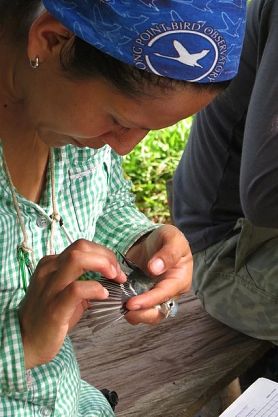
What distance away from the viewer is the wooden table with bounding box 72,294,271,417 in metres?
1.78

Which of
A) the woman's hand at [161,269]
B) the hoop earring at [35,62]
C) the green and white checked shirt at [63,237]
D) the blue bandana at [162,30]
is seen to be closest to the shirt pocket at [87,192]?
the green and white checked shirt at [63,237]

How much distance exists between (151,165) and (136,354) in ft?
7.78

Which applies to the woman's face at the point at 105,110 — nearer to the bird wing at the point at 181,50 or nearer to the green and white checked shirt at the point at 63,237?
the bird wing at the point at 181,50

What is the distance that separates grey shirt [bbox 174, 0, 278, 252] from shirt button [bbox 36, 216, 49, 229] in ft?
1.95

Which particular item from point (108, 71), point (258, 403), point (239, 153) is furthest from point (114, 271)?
point (239, 153)

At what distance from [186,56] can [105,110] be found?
0.55ft

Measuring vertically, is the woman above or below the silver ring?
above

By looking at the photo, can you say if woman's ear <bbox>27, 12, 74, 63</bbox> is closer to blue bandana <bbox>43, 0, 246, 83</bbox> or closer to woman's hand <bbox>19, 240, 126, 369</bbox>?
blue bandana <bbox>43, 0, 246, 83</bbox>

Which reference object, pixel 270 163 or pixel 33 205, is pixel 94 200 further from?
pixel 270 163

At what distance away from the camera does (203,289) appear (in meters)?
2.13

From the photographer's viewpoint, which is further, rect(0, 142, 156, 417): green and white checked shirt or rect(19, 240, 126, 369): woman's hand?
rect(0, 142, 156, 417): green and white checked shirt

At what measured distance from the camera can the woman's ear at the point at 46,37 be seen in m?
1.14

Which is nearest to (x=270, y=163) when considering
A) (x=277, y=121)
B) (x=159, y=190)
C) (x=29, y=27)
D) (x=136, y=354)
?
(x=277, y=121)

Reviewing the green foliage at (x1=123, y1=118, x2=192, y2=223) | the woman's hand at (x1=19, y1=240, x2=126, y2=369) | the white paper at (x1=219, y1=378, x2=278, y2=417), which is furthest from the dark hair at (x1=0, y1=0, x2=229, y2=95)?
the green foliage at (x1=123, y1=118, x2=192, y2=223)
